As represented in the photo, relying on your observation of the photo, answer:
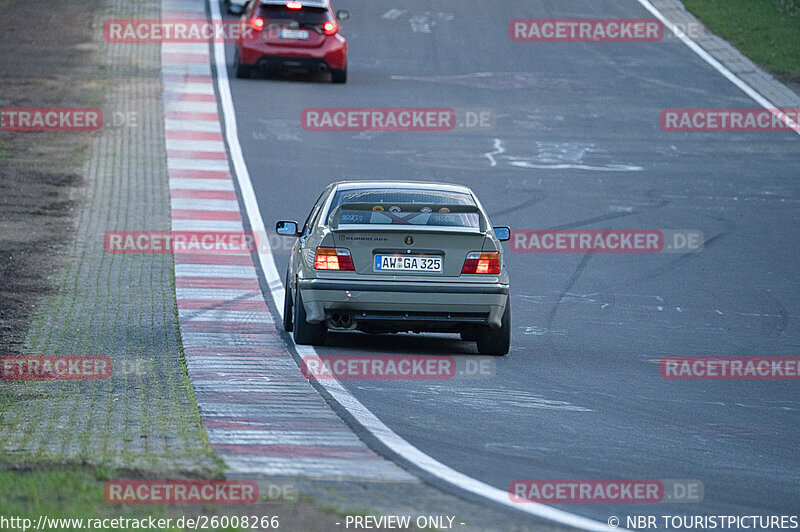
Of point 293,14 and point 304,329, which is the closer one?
point 304,329

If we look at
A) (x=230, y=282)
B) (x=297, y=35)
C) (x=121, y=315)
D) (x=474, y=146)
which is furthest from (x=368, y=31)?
(x=121, y=315)

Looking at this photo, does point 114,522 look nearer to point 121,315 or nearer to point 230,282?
point 121,315
